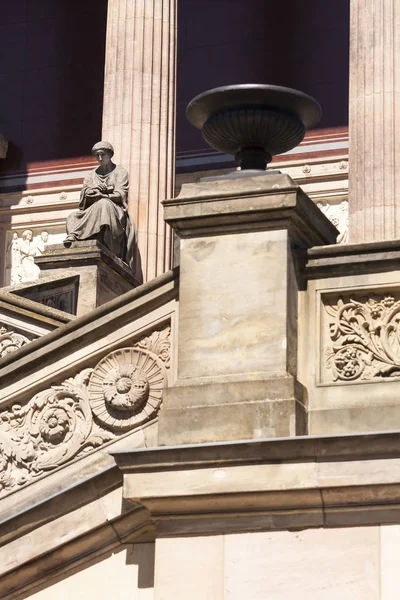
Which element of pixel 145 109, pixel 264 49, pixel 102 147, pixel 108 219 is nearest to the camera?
pixel 108 219

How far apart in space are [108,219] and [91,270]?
1.49 m

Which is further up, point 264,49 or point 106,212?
point 264,49

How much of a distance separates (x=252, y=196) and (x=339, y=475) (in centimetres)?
198

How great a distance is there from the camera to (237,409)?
914 centimetres

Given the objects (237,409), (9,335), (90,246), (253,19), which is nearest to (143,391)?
(237,409)

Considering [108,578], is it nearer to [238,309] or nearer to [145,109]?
[238,309]

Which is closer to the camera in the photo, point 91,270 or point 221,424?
point 221,424

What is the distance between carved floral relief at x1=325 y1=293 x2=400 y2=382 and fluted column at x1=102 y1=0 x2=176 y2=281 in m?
12.5

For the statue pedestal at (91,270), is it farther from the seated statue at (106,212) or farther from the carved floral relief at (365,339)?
the carved floral relief at (365,339)

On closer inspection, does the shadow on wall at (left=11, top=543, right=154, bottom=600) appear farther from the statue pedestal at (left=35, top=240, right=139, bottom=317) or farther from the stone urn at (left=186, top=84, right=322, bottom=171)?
the statue pedestal at (left=35, top=240, right=139, bottom=317)

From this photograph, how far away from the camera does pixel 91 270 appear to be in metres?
18.7

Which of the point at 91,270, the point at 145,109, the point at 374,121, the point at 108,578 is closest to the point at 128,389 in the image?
the point at 108,578

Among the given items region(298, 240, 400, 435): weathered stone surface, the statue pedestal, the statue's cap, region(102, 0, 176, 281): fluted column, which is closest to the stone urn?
region(298, 240, 400, 435): weathered stone surface

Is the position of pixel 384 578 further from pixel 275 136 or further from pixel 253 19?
pixel 253 19
